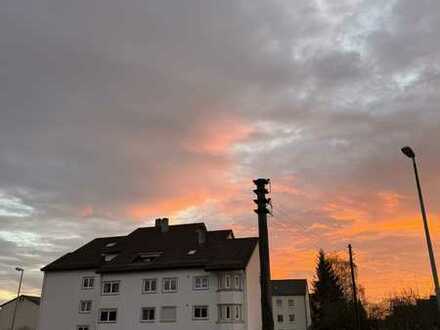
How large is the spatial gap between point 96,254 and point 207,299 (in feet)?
57.5

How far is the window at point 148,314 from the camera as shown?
51.0 metres

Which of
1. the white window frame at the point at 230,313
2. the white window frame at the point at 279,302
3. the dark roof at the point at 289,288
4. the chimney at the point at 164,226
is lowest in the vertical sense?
the white window frame at the point at 230,313

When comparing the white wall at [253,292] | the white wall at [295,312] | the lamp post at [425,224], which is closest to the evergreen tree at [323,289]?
the white wall at [295,312]

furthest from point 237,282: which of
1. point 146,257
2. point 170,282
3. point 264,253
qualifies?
point 264,253

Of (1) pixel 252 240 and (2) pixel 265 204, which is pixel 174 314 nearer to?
(1) pixel 252 240

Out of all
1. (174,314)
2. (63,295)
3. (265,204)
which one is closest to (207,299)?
(174,314)

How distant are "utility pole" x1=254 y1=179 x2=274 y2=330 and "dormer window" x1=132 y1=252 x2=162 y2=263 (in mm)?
33371

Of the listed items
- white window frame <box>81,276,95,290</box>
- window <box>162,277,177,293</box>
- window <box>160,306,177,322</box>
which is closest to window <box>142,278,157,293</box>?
window <box>162,277,177,293</box>

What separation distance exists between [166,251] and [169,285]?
5.19m

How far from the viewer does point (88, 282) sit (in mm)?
56812

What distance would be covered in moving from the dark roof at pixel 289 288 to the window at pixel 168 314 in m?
51.0

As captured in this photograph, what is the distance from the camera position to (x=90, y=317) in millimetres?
54688

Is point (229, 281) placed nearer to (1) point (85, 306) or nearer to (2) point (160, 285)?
(2) point (160, 285)

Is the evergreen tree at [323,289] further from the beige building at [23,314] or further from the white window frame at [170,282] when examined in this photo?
the beige building at [23,314]
